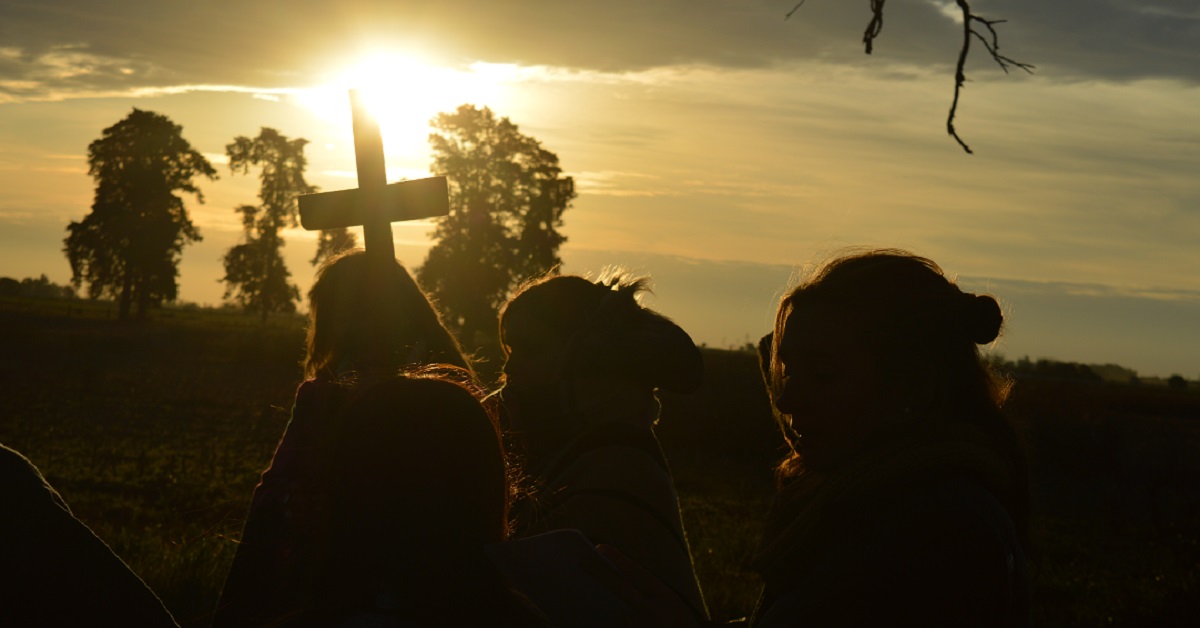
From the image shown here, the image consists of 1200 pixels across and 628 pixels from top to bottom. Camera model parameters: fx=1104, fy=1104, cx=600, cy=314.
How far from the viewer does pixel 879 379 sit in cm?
236

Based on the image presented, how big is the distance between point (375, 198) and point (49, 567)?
2.27m

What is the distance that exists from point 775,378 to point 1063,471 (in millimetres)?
22129

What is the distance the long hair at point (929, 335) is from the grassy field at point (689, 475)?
29 centimetres

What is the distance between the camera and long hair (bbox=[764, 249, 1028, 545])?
90.2 inches

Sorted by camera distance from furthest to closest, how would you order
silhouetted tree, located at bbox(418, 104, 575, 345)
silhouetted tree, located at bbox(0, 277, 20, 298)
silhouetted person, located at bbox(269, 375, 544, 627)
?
silhouetted tree, located at bbox(0, 277, 20, 298), silhouetted tree, located at bbox(418, 104, 575, 345), silhouetted person, located at bbox(269, 375, 544, 627)

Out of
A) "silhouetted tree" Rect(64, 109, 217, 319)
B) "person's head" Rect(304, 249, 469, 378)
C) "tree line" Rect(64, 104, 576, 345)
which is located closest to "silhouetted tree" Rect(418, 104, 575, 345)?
"tree line" Rect(64, 104, 576, 345)

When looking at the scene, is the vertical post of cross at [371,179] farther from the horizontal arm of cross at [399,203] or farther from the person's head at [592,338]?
the person's head at [592,338]

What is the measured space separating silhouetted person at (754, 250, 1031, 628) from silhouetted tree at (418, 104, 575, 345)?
134 ft

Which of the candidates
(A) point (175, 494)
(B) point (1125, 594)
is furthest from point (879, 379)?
(A) point (175, 494)

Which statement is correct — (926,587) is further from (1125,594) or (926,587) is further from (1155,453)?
(1155,453)

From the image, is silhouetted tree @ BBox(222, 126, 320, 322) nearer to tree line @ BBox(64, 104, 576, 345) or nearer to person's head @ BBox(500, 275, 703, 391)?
tree line @ BBox(64, 104, 576, 345)

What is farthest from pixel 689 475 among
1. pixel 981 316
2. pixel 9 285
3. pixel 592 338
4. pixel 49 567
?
pixel 9 285

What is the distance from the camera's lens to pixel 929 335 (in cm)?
236

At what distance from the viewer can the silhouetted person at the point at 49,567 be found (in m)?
1.72
